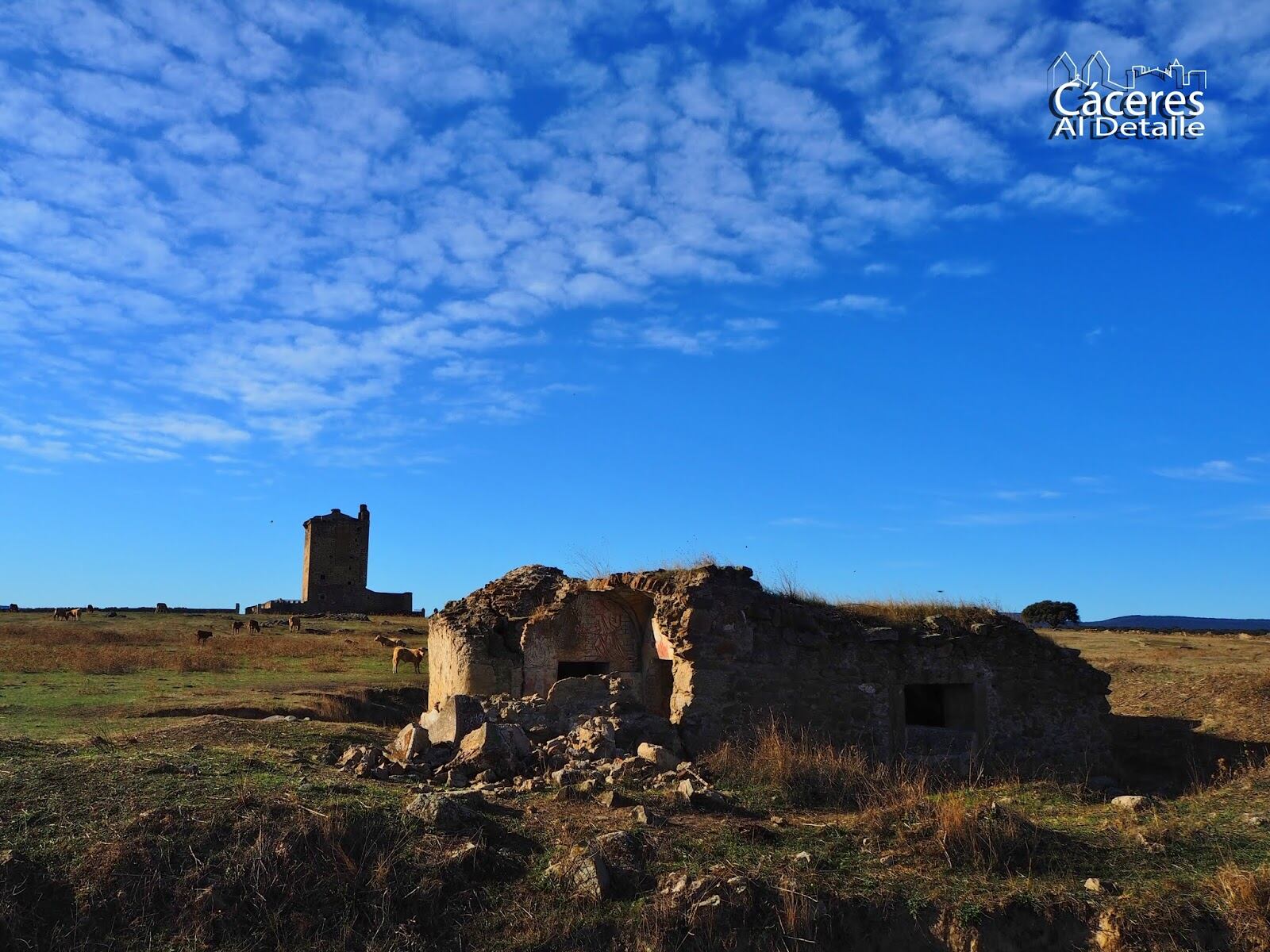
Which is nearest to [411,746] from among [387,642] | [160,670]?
[160,670]

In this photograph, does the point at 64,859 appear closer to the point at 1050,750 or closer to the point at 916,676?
the point at 916,676

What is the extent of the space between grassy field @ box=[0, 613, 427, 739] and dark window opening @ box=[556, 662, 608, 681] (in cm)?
436

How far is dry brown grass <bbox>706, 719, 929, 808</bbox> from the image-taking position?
8.80 m

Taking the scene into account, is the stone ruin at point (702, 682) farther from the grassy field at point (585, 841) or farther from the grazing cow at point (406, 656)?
the grazing cow at point (406, 656)

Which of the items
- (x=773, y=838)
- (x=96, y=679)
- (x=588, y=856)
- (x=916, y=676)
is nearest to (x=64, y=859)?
(x=588, y=856)

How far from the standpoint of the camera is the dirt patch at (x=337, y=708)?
44.9ft

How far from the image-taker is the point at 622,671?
12.5 metres

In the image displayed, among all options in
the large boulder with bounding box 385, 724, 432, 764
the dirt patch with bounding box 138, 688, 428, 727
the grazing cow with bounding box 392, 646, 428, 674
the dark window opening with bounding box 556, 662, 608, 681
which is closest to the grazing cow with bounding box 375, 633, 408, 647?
the grazing cow with bounding box 392, 646, 428, 674

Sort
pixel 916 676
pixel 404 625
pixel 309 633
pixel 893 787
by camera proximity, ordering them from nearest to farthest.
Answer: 1. pixel 893 787
2. pixel 916 676
3. pixel 309 633
4. pixel 404 625

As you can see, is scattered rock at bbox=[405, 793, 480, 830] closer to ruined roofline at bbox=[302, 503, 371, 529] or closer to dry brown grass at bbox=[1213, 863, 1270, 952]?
dry brown grass at bbox=[1213, 863, 1270, 952]

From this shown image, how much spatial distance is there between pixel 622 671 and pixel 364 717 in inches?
213

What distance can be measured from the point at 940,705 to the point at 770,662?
3984 millimetres

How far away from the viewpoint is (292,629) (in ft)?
109

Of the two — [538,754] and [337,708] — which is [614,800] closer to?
[538,754]
